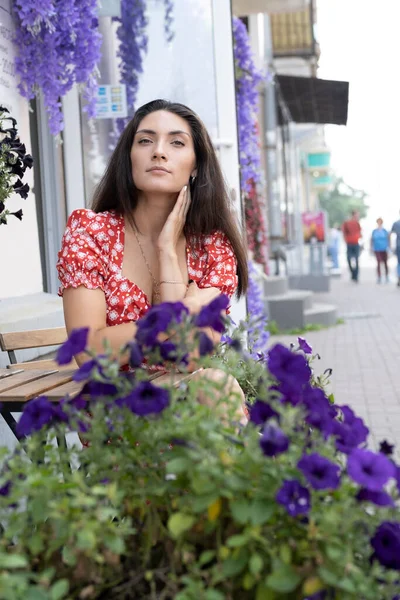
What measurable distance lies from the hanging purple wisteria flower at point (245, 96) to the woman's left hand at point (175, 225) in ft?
16.9

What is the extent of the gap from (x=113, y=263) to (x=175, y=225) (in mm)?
243

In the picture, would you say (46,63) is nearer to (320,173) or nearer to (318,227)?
(318,227)

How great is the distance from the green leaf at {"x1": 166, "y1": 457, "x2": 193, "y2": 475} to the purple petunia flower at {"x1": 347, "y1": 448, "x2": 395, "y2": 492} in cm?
27

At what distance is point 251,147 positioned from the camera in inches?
342

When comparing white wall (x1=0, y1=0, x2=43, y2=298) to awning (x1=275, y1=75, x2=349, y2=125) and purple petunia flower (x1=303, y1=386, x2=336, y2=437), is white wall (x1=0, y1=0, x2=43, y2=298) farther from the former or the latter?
awning (x1=275, y1=75, x2=349, y2=125)

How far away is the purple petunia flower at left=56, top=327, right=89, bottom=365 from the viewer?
161cm

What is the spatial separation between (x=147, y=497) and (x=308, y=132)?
22.9 m

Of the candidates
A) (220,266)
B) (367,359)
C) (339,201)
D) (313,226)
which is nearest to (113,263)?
(220,266)

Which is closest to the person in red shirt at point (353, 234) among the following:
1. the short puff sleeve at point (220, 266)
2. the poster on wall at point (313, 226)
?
the poster on wall at point (313, 226)

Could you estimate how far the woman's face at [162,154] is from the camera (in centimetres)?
294

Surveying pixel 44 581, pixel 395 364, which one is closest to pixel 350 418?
pixel 44 581

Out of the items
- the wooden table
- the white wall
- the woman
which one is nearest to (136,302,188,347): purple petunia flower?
the wooden table

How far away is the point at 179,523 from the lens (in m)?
1.43

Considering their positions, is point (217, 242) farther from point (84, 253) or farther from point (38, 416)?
point (38, 416)
